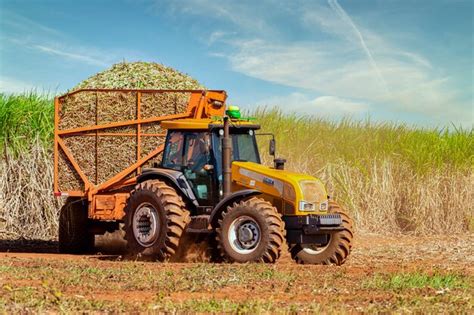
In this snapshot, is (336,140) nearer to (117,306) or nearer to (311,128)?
(311,128)

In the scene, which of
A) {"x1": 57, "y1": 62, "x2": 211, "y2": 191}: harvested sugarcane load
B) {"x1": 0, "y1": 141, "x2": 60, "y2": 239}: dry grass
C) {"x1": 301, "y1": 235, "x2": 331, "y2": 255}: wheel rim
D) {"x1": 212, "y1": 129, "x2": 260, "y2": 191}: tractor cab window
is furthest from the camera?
{"x1": 0, "y1": 141, "x2": 60, "y2": 239}: dry grass

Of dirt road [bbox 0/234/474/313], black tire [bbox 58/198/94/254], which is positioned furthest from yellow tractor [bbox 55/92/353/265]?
black tire [bbox 58/198/94/254]

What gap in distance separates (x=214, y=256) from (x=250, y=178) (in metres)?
1.30

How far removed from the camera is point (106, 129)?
14.6 meters

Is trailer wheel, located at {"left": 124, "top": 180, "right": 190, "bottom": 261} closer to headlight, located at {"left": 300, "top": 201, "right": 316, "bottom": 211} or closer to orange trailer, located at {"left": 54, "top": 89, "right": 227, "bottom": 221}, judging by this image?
orange trailer, located at {"left": 54, "top": 89, "right": 227, "bottom": 221}

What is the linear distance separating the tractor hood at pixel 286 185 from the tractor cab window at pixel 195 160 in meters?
0.43

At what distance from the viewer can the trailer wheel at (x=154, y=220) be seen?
11836 millimetres

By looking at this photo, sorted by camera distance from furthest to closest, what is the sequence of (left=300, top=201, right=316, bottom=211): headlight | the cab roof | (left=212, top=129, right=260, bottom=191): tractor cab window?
the cab roof → (left=212, top=129, right=260, bottom=191): tractor cab window → (left=300, top=201, right=316, bottom=211): headlight

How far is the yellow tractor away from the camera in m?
11.1

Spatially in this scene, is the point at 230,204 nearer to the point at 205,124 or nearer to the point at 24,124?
the point at 205,124

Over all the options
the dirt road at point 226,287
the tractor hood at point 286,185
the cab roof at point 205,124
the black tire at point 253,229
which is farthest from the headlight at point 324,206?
the cab roof at point 205,124

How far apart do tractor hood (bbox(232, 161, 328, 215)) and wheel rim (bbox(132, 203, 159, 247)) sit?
1389 millimetres

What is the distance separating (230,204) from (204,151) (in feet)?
3.21

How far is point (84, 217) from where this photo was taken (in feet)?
48.4
